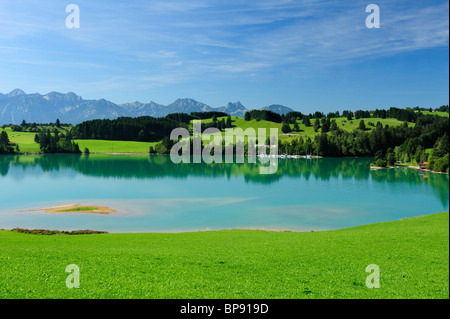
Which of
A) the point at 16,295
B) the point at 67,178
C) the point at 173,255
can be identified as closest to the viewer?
the point at 16,295

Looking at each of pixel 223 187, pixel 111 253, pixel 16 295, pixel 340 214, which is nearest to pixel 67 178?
pixel 223 187

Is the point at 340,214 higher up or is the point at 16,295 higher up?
the point at 16,295

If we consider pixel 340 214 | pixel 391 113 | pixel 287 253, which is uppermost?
pixel 391 113

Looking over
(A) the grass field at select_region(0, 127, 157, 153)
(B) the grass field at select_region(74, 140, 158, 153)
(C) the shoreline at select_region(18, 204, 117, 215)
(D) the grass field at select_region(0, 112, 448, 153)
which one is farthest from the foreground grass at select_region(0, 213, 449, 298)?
(A) the grass field at select_region(0, 127, 157, 153)

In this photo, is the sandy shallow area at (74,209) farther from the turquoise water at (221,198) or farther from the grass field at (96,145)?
the grass field at (96,145)

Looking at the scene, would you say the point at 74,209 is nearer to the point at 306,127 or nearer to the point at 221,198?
the point at 221,198

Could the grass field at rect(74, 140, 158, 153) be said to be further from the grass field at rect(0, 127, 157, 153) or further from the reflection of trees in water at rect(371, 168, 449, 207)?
the reflection of trees in water at rect(371, 168, 449, 207)

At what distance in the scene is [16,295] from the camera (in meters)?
11.1

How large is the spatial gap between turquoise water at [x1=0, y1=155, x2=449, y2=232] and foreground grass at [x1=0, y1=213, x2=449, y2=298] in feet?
56.1

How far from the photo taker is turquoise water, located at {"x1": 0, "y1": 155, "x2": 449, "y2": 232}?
126 feet

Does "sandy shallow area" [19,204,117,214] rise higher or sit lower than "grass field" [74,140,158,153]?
lower
